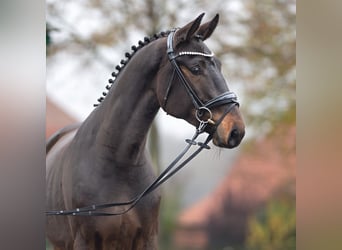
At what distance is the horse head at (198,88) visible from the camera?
2.48m

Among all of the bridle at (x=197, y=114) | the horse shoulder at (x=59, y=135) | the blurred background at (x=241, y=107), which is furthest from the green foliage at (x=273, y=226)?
the bridle at (x=197, y=114)

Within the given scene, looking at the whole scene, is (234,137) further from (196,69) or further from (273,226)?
(273,226)

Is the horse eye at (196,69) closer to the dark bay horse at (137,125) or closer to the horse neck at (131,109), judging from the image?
the dark bay horse at (137,125)

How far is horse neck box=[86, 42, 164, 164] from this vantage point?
9.08 ft

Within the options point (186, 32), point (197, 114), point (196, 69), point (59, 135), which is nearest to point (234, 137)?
point (197, 114)

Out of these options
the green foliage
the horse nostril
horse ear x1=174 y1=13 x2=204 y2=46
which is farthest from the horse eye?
the green foliage

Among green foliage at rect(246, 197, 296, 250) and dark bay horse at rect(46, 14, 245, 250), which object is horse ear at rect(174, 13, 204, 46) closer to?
dark bay horse at rect(46, 14, 245, 250)

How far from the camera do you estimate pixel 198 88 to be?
2.56 m

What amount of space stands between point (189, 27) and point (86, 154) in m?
0.88

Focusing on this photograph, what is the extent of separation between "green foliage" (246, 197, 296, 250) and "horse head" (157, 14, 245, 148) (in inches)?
158

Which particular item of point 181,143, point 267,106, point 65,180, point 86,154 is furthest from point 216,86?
point 267,106

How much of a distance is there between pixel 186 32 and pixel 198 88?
0.26 metres

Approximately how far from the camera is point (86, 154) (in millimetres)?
2980

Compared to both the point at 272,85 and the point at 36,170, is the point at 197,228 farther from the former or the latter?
the point at 36,170
